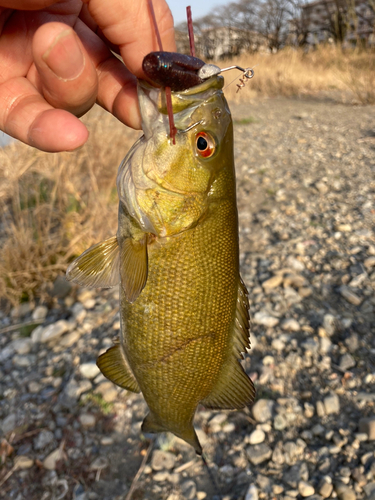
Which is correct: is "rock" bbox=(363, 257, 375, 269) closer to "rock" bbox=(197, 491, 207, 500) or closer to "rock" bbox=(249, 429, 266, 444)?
"rock" bbox=(249, 429, 266, 444)

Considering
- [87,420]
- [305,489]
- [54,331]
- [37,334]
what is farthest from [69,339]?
[305,489]

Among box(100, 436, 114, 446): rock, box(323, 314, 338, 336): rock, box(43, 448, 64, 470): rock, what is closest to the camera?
box(43, 448, 64, 470): rock

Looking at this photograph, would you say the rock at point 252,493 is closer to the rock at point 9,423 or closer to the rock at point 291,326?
the rock at point 291,326

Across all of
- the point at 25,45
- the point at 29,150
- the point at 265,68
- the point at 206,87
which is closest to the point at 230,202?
the point at 206,87

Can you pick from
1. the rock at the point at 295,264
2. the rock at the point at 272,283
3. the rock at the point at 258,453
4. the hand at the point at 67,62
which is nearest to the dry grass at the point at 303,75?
the rock at the point at 295,264

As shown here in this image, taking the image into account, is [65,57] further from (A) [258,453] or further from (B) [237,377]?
(A) [258,453]

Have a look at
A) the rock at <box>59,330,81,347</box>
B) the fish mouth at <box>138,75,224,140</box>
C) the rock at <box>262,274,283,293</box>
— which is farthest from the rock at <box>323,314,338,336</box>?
the fish mouth at <box>138,75,224,140</box>
